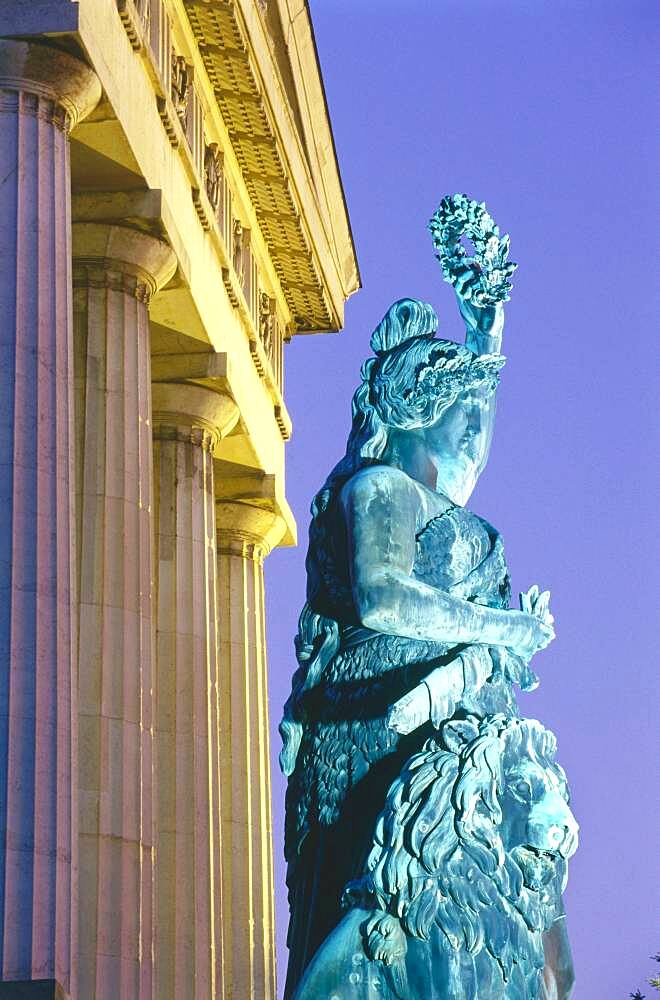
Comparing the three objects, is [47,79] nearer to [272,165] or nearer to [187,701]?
[187,701]

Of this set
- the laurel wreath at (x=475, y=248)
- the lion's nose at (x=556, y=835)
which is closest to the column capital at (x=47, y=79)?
the laurel wreath at (x=475, y=248)

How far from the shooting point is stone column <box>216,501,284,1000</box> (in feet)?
128

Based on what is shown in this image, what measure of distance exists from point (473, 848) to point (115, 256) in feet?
57.4

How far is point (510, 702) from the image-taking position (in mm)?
14594

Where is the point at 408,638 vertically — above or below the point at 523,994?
above

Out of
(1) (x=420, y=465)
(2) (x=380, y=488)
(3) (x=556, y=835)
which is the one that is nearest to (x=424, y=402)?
(1) (x=420, y=465)

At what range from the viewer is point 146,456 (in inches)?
1176

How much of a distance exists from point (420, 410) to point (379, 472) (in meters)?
0.77

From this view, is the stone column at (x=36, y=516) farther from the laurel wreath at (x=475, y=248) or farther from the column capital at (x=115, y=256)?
the laurel wreath at (x=475, y=248)

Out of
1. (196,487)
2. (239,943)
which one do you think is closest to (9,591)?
(196,487)

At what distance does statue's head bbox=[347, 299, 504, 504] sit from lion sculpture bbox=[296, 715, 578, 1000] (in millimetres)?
2091

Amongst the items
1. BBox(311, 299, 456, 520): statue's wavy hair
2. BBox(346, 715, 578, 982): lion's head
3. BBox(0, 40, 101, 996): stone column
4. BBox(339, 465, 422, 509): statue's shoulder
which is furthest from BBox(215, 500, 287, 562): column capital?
BBox(346, 715, 578, 982): lion's head

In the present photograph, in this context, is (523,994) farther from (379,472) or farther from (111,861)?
(111,861)

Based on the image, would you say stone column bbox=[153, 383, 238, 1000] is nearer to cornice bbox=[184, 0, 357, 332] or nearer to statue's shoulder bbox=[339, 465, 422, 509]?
cornice bbox=[184, 0, 357, 332]
